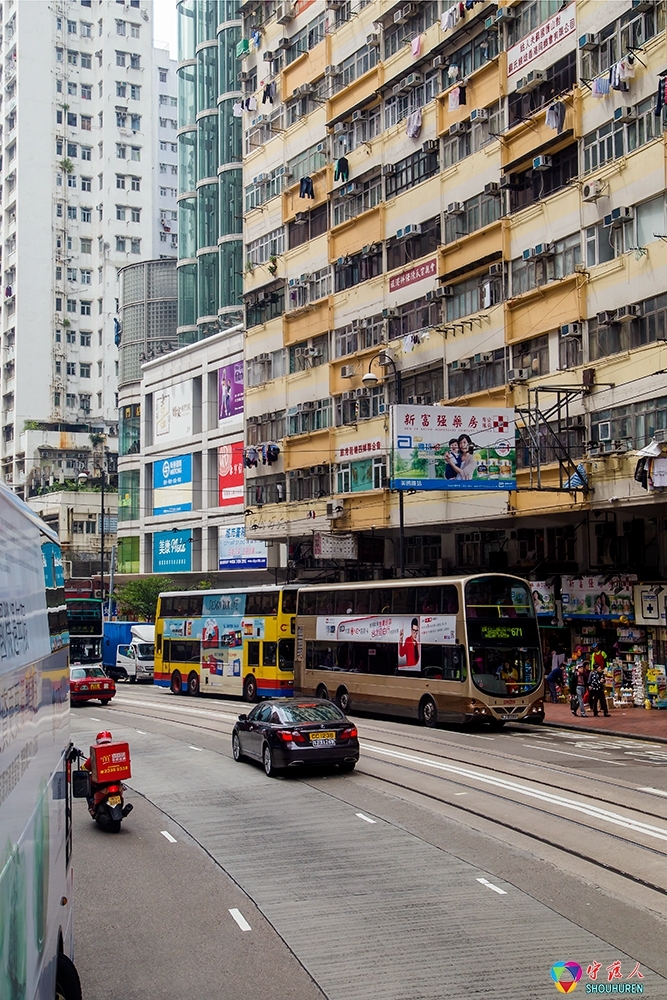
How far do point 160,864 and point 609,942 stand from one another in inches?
235

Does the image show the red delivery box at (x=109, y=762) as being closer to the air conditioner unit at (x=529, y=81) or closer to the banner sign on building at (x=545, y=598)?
the banner sign on building at (x=545, y=598)

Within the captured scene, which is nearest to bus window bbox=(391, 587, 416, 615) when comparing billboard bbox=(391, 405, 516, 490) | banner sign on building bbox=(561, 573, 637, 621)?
billboard bbox=(391, 405, 516, 490)

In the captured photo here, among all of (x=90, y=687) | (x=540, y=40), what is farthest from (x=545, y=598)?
(x=540, y=40)

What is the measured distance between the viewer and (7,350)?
328 feet

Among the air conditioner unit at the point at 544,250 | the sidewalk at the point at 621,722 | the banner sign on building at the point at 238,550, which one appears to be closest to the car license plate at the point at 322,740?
the sidewalk at the point at 621,722

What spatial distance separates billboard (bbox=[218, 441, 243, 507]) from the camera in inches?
2440

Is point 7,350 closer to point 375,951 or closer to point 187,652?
point 187,652

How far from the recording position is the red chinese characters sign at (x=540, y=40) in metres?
33.3

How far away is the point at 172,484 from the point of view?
69.3 m

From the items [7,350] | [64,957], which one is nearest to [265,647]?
[64,957]

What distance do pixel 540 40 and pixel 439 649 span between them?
18924 millimetres

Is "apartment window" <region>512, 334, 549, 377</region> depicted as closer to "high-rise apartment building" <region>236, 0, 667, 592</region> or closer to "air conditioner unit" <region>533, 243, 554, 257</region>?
"high-rise apartment building" <region>236, 0, 667, 592</region>

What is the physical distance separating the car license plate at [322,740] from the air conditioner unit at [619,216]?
58.8 feet

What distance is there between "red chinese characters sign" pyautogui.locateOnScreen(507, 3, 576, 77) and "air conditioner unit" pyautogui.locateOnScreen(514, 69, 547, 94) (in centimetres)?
45
